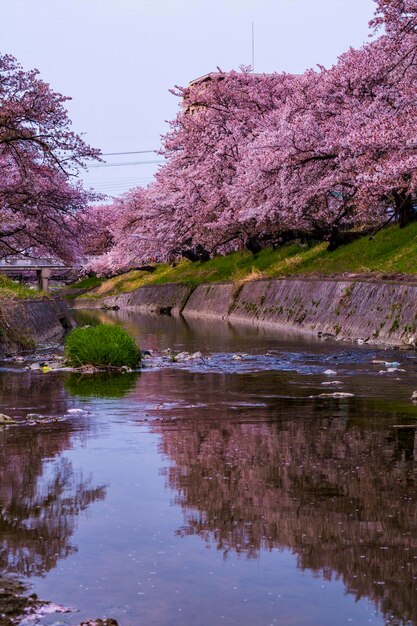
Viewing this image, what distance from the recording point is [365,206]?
119 feet

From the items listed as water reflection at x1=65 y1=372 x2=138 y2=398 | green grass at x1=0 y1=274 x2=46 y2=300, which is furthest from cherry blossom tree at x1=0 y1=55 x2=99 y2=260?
water reflection at x1=65 y1=372 x2=138 y2=398

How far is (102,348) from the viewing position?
78.2ft

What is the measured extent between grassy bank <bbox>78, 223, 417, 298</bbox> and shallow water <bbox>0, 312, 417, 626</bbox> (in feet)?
68.3

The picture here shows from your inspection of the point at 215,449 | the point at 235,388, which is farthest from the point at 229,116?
the point at 215,449

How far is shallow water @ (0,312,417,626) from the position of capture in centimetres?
625

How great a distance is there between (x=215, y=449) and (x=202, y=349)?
62.2 ft

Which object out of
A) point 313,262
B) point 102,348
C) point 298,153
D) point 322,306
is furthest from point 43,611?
point 313,262

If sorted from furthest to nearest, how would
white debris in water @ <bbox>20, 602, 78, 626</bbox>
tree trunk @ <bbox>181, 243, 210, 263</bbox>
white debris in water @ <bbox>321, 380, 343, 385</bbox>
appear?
1. tree trunk @ <bbox>181, 243, 210, 263</bbox>
2. white debris in water @ <bbox>321, 380, 343, 385</bbox>
3. white debris in water @ <bbox>20, 602, 78, 626</bbox>

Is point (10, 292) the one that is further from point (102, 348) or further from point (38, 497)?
point (38, 497)

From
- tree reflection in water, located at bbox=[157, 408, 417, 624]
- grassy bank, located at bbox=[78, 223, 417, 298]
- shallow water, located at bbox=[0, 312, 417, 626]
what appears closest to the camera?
shallow water, located at bbox=[0, 312, 417, 626]

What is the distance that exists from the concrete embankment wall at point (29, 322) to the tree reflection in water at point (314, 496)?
1635cm

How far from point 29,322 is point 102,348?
40.9ft

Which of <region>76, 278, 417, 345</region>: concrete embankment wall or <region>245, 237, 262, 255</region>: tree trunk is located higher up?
<region>245, 237, 262, 255</region>: tree trunk

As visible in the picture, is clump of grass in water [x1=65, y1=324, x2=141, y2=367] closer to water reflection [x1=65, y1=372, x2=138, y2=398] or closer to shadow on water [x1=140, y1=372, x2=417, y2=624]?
water reflection [x1=65, y1=372, x2=138, y2=398]
